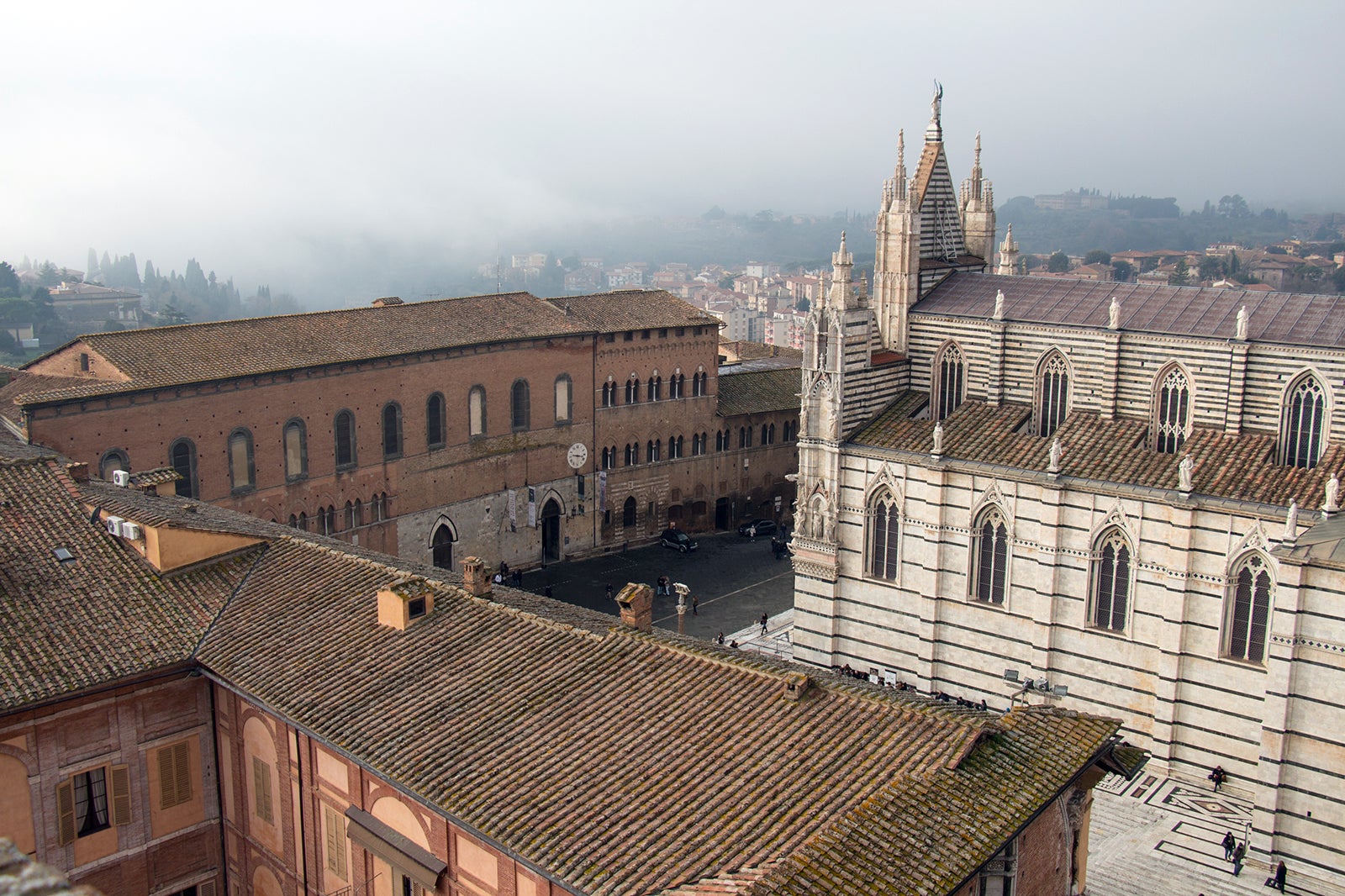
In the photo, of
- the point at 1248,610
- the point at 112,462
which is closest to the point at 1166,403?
the point at 1248,610

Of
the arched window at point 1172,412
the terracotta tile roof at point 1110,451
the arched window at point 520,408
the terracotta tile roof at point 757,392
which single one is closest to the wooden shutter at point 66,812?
the terracotta tile roof at point 1110,451

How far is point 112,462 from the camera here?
3375 cm

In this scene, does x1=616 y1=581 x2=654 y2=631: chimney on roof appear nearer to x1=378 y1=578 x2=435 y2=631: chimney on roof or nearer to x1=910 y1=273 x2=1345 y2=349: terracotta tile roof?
x1=378 y1=578 x2=435 y2=631: chimney on roof

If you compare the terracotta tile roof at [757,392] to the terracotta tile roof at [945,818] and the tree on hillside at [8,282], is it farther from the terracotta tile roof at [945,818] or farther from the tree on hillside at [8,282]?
the tree on hillside at [8,282]

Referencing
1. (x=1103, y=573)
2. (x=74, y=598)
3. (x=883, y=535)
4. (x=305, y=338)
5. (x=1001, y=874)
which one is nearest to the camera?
(x=1001, y=874)

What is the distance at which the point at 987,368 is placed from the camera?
3275 cm

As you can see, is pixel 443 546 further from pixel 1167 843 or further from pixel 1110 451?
pixel 1167 843

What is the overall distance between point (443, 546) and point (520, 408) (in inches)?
234

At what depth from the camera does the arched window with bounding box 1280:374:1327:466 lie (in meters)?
26.9

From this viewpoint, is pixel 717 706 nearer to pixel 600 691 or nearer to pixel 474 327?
pixel 600 691

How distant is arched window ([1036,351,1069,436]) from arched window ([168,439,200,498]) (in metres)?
24.4

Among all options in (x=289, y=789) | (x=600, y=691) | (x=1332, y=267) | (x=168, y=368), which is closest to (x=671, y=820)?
(x=600, y=691)

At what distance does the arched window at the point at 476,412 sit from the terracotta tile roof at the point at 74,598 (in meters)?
20.8

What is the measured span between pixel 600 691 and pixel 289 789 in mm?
6046
